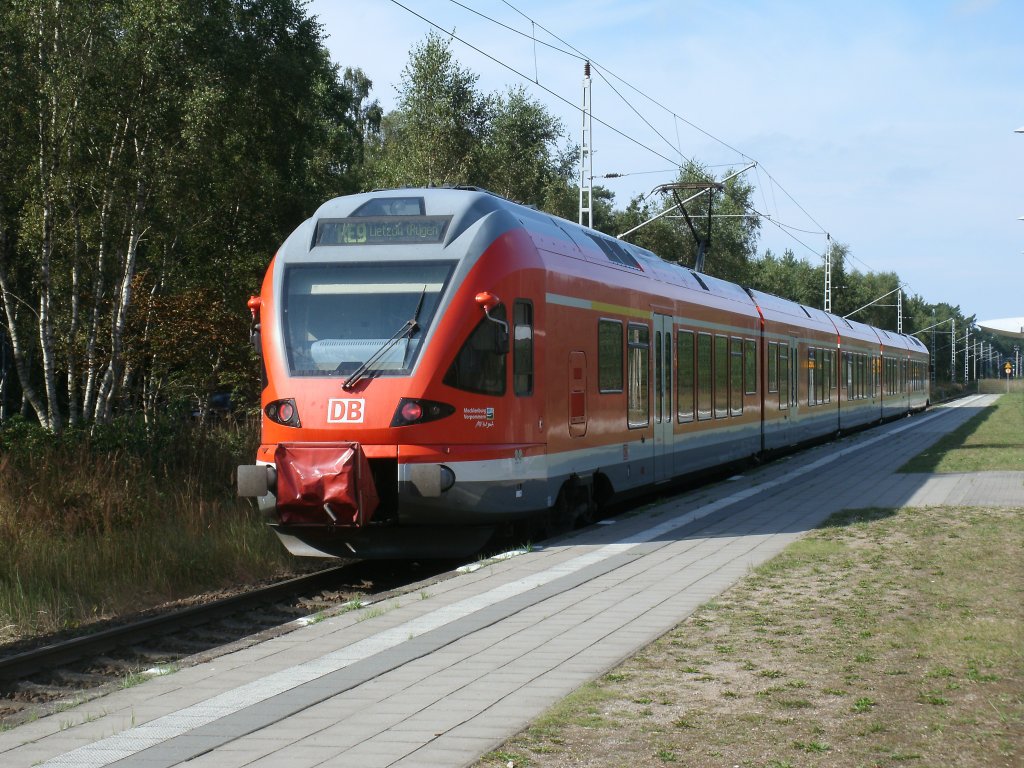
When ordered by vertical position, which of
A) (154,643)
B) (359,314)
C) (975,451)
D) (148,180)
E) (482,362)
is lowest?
(154,643)

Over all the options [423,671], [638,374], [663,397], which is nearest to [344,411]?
[423,671]

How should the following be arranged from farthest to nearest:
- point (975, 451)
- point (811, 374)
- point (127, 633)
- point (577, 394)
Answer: point (811, 374)
point (975, 451)
point (577, 394)
point (127, 633)

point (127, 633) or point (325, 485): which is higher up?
point (325, 485)

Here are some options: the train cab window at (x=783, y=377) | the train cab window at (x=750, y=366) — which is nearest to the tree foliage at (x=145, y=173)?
the train cab window at (x=750, y=366)

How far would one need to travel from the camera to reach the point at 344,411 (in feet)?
37.4

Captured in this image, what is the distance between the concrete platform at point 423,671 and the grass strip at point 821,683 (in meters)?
0.29

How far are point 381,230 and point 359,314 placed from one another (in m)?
1.00

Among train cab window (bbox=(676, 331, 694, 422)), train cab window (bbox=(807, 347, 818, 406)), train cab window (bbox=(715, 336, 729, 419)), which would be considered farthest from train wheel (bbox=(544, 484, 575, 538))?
train cab window (bbox=(807, 347, 818, 406))

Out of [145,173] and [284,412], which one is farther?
[145,173]

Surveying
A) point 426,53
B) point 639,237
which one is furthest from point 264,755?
point 639,237

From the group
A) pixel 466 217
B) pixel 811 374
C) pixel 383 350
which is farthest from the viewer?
pixel 811 374

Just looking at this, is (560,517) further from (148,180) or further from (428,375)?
(148,180)

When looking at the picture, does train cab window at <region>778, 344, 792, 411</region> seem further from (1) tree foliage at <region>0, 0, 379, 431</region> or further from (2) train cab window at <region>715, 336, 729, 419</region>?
(1) tree foliage at <region>0, 0, 379, 431</region>

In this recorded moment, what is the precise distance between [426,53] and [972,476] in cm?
3331
